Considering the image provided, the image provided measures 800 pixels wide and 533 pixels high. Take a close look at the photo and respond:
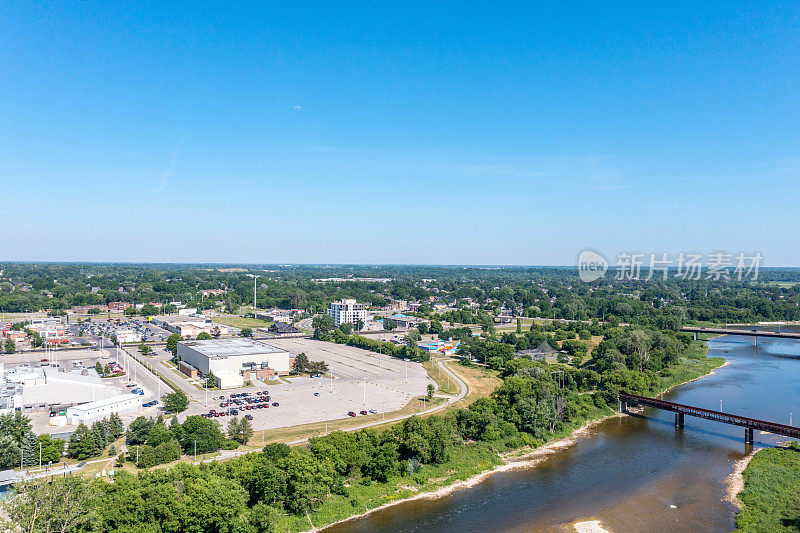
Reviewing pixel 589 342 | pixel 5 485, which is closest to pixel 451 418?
pixel 5 485

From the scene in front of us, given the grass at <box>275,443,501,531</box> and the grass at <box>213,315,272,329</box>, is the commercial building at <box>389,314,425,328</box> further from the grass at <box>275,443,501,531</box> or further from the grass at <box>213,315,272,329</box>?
the grass at <box>275,443,501,531</box>

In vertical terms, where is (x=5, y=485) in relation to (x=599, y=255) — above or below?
below

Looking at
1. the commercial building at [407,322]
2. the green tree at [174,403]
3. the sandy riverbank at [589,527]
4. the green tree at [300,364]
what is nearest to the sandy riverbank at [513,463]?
the sandy riverbank at [589,527]

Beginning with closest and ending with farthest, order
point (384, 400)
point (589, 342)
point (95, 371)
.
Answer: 1. point (384, 400)
2. point (95, 371)
3. point (589, 342)

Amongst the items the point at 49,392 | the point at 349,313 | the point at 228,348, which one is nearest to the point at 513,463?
the point at 49,392

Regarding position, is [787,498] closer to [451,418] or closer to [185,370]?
[451,418]

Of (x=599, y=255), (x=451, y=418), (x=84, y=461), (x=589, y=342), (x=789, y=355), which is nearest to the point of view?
(x=84, y=461)
